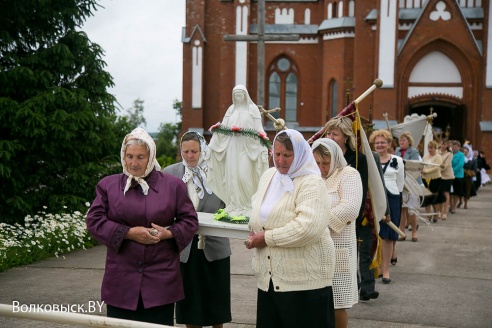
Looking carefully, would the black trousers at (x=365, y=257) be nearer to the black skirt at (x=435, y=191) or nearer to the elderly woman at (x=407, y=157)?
the elderly woman at (x=407, y=157)

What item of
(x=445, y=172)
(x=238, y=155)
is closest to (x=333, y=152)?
(x=238, y=155)

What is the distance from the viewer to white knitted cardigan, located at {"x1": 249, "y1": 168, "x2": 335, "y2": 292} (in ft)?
12.8

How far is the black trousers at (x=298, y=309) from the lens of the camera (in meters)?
4.02

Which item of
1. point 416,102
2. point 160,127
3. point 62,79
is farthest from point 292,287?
point 160,127

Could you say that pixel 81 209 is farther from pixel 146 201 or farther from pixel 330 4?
pixel 330 4

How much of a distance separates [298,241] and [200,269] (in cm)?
148

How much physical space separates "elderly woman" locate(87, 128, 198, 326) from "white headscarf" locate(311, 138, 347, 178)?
1.35 metres

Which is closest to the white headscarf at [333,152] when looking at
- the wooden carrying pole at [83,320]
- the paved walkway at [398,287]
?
the paved walkway at [398,287]

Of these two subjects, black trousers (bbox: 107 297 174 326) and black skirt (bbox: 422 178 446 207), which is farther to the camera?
black skirt (bbox: 422 178 446 207)

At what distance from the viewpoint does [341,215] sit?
4809 mm

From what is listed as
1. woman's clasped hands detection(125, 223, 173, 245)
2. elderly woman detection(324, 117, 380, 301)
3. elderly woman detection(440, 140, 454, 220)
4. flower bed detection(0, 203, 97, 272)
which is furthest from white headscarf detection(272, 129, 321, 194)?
elderly woman detection(440, 140, 454, 220)

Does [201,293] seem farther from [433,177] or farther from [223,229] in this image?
[433,177]

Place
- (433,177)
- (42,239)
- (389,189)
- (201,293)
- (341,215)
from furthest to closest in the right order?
(433,177), (42,239), (389,189), (201,293), (341,215)

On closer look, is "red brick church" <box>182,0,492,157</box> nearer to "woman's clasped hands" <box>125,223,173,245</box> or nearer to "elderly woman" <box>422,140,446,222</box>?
"elderly woman" <box>422,140,446,222</box>
